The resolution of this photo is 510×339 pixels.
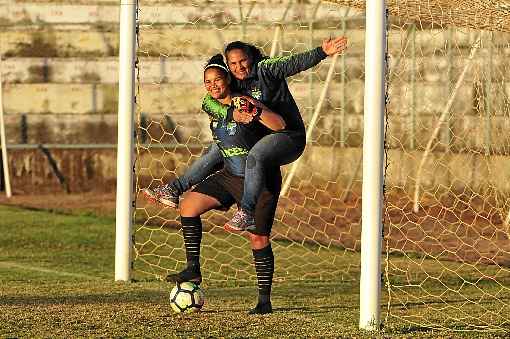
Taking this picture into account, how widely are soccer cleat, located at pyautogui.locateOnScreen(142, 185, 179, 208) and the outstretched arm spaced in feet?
3.70

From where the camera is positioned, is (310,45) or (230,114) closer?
(230,114)

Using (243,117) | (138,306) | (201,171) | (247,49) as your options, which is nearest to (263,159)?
(243,117)

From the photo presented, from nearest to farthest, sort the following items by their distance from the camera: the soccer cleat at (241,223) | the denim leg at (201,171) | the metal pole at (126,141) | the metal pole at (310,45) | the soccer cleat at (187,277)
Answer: the soccer cleat at (241,223) < the soccer cleat at (187,277) < the denim leg at (201,171) < the metal pole at (126,141) < the metal pole at (310,45)

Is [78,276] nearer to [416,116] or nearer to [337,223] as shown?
[337,223]

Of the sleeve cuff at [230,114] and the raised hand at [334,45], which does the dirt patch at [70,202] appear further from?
the raised hand at [334,45]

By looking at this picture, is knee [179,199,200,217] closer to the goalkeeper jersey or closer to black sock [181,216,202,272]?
black sock [181,216,202,272]

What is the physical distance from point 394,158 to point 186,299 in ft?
30.9

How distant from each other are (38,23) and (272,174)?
1357cm

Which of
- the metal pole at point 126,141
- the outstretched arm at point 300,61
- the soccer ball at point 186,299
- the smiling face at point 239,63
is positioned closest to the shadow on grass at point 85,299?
the soccer ball at point 186,299

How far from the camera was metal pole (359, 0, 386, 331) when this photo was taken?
332 inches

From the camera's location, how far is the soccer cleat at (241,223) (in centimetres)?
892

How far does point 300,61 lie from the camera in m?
9.19

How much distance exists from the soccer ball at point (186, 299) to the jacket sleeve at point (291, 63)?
1.52 meters

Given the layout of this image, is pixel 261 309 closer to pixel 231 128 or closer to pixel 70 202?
pixel 231 128
